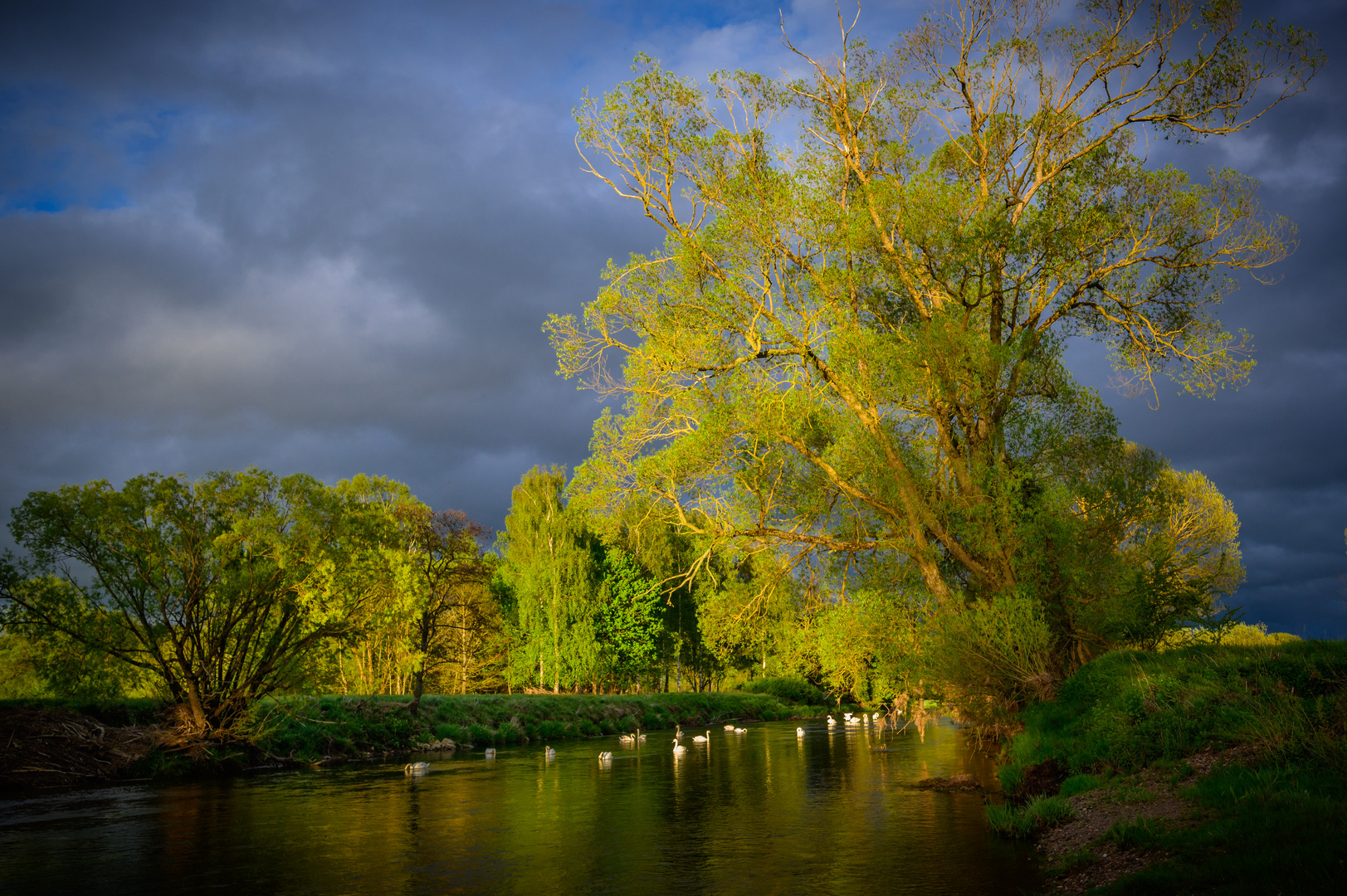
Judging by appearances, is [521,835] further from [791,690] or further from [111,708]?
[791,690]

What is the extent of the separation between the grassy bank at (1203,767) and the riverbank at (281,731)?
844 inches

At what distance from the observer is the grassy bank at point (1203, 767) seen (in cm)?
746

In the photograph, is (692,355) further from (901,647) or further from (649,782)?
(649,782)

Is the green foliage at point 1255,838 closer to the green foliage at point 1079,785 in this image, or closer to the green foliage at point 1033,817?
the green foliage at point 1033,817

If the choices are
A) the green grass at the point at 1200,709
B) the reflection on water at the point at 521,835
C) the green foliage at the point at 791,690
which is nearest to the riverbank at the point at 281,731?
the reflection on water at the point at 521,835

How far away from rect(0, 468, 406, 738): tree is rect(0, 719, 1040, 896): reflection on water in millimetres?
3130

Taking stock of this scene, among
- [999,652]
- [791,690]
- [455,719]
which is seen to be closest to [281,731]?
[455,719]

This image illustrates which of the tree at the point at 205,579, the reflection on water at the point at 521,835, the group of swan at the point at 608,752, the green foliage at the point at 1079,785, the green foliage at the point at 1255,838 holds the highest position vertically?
the tree at the point at 205,579

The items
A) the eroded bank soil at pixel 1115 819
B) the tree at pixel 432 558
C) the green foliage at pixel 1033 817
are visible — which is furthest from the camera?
the tree at pixel 432 558

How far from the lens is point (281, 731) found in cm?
2625

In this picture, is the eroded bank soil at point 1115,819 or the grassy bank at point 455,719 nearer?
the eroded bank soil at point 1115,819

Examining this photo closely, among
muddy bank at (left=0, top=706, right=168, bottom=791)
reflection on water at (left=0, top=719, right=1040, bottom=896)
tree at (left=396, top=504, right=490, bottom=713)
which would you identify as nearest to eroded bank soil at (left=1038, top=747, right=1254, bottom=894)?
reflection on water at (left=0, top=719, right=1040, bottom=896)

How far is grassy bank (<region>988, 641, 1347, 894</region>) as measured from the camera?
7.46 meters

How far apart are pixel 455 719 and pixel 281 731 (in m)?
8.90
